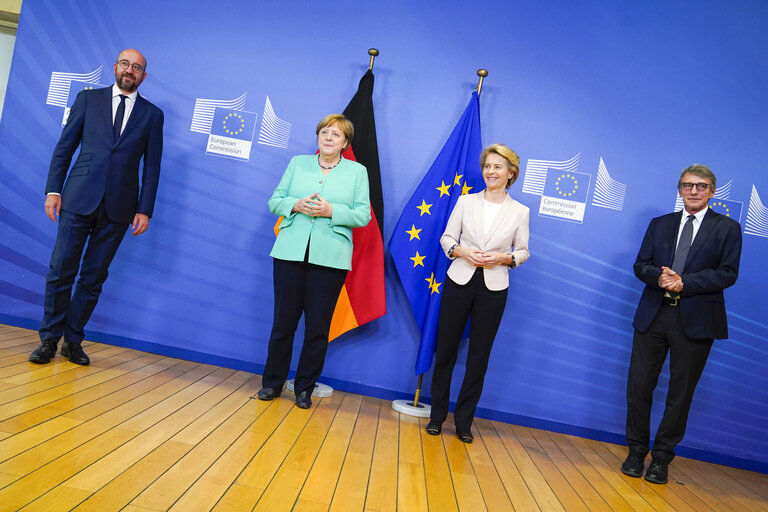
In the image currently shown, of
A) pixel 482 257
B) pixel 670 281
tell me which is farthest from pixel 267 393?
pixel 670 281

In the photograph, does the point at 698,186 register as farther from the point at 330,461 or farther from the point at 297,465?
the point at 297,465

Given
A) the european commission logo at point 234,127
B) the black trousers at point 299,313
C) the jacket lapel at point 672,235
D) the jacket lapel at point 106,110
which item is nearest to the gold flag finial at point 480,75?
the european commission logo at point 234,127

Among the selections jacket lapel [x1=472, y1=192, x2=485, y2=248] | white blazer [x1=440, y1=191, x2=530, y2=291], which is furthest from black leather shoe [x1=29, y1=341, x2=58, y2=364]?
jacket lapel [x1=472, y1=192, x2=485, y2=248]

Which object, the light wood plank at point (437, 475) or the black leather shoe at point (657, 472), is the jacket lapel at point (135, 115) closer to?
the light wood plank at point (437, 475)

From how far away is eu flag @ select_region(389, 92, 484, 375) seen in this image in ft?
11.7

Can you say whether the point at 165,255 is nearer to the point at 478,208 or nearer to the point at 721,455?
the point at 478,208

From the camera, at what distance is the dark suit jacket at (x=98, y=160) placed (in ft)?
10.2

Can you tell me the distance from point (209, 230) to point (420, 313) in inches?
60.5

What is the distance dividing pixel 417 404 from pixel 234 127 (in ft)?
7.20

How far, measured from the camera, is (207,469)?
6.66 ft

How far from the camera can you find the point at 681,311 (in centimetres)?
299

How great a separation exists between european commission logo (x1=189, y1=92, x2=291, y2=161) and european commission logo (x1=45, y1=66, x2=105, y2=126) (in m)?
0.76

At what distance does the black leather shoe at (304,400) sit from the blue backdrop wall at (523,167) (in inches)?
25.0

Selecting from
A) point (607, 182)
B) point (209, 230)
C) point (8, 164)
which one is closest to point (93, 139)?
point (209, 230)
